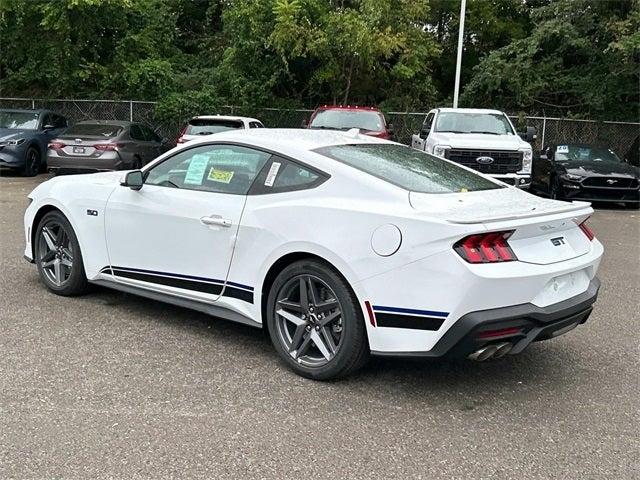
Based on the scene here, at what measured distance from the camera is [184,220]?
468cm

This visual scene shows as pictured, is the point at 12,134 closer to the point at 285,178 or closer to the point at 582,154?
the point at 582,154

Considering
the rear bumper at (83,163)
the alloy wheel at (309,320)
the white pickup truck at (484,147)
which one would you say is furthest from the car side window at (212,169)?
the rear bumper at (83,163)

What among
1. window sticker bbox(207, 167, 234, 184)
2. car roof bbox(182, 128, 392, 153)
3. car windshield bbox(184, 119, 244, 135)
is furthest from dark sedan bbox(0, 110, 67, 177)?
window sticker bbox(207, 167, 234, 184)

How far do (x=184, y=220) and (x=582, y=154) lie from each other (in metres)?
11.9

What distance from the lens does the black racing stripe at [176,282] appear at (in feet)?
15.0

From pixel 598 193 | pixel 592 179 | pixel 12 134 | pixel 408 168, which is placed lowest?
pixel 598 193

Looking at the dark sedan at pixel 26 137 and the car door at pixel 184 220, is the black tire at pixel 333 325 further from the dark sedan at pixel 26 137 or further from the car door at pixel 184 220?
the dark sedan at pixel 26 137

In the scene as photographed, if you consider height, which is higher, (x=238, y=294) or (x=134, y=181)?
(x=134, y=181)

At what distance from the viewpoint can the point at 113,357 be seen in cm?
437

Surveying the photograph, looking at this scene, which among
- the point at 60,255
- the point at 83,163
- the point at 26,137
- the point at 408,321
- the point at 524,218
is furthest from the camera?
the point at 26,137

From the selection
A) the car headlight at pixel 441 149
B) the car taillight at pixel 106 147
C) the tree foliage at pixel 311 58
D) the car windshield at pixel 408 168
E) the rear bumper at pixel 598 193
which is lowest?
the rear bumper at pixel 598 193

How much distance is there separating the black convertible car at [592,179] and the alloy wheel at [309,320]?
10.5 meters

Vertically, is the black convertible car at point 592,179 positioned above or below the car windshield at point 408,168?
below

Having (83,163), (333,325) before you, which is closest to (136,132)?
(83,163)
